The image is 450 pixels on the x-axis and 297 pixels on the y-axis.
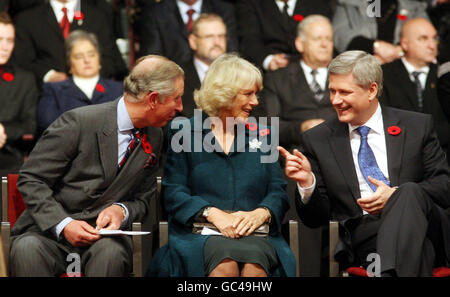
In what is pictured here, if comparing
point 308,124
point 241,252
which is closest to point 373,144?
point 241,252

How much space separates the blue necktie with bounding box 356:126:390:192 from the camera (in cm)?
344

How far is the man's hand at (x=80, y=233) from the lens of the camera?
315 cm

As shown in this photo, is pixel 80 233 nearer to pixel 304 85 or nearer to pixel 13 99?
pixel 13 99

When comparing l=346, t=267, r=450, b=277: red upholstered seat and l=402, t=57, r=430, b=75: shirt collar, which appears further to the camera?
l=402, t=57, r=430, b=75: shirt collar

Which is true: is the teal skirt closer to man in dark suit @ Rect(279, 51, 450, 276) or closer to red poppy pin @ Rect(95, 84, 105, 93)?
→ man in dark suit @ Rect(279, 51, 450, 276)

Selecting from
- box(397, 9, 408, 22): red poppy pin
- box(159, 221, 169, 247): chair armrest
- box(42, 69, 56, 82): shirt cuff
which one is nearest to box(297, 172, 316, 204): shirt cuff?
box(159, 221, 169, 247): chair armrest

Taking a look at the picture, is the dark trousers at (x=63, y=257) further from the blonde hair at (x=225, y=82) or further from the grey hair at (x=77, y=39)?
the grey hair at (x=77, y=39)

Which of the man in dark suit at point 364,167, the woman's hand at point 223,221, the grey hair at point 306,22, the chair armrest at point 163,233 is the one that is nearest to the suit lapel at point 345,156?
the man in dark suit at point 364,167

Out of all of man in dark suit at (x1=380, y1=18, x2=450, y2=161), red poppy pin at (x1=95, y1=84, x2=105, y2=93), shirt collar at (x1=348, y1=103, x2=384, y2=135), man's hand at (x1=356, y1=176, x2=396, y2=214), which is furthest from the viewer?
man in dark suit at (x1=380, y1=18, x2=450, y2=161)

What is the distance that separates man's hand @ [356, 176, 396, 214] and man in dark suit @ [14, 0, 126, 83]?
2.52 metres

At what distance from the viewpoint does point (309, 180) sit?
3.27 meters

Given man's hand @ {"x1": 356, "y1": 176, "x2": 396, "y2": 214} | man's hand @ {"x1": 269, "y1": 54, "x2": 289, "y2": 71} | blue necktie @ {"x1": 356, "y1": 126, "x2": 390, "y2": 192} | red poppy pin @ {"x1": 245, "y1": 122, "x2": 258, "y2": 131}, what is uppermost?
man's hand @ {"x1": 269, "y1": 54, "x2": 289, "y2": 71}
